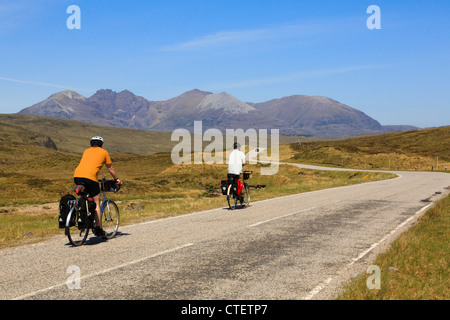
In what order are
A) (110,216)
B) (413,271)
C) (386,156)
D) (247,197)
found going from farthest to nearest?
(386,156)
(247,197)
(110,216)
(413,271)

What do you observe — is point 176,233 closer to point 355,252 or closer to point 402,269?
point 355,252

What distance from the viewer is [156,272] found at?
25.3 feet

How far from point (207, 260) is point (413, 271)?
4044 millimetres

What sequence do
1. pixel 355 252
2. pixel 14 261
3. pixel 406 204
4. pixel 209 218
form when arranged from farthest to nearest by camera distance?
pixel 406 204 < pixel 209 218 < pixel 355 252 < pixel 14 261

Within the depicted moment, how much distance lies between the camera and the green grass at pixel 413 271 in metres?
6.42

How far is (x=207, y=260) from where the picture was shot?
8664mm

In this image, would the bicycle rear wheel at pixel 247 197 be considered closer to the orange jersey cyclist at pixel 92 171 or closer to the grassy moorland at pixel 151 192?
the grassy moorland at pixel 151 192

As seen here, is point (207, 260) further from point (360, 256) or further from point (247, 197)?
point (247, 197)

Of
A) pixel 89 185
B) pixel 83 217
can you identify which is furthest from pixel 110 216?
pixel 89 185

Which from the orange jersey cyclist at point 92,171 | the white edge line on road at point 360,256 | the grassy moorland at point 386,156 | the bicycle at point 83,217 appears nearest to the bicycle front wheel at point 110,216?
the bicycle at point 83,217

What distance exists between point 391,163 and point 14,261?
257ft

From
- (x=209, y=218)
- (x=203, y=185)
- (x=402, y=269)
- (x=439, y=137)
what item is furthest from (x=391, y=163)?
(x=402, y=269)

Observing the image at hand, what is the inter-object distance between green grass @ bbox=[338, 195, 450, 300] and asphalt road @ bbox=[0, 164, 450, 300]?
0.42 metres
